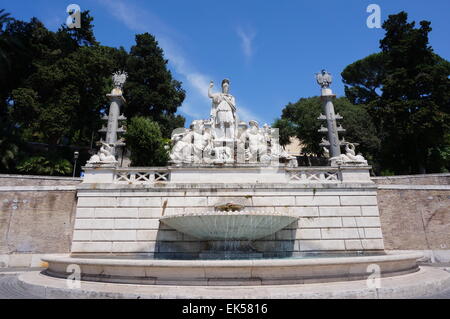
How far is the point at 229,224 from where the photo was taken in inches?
395

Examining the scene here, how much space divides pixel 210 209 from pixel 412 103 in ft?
77.4

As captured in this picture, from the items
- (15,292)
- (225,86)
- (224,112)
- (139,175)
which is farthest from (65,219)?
(225,86)

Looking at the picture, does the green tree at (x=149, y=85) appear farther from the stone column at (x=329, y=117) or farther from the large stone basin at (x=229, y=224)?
the large stone basin at (x=229, y=224)

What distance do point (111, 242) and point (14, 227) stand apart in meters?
5.57

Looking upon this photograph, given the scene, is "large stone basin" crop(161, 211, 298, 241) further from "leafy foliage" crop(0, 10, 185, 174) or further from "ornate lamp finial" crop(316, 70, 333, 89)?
"leafy foliage" crop(0, 10, 185, 174)

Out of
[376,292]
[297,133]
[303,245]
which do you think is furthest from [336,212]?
[297,133]

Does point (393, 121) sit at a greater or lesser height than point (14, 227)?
greater

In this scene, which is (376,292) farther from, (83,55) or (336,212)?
(83,55)

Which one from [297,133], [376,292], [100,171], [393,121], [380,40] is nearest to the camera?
[376,292]

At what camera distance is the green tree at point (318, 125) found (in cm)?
3469

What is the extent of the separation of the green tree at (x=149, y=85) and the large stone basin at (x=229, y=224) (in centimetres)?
2609

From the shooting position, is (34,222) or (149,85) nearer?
(34,222)

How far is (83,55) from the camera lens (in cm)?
2828

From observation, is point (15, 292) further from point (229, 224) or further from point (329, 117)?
point (329, 117)
